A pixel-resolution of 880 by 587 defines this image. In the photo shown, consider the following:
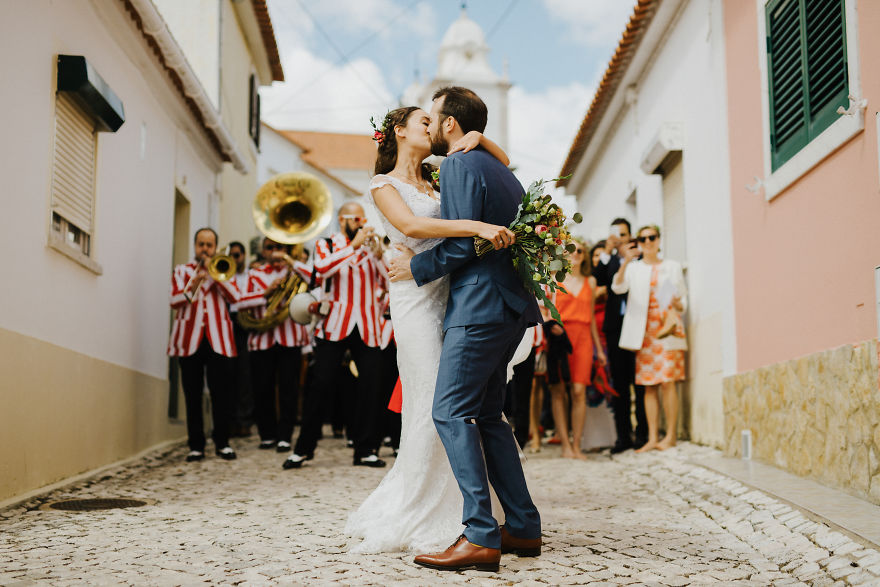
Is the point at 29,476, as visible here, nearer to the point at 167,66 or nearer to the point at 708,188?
the point at 167,66

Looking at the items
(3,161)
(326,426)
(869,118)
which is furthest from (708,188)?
(326,426)

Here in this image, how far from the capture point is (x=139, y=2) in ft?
27.1

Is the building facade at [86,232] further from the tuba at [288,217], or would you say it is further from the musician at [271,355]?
the tuba at [288,217]

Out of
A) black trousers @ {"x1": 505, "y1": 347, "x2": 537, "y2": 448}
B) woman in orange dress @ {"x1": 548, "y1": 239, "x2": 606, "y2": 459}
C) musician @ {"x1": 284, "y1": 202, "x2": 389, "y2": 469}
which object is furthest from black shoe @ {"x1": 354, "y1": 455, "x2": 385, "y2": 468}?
woman in orange dress @ {"x1": 548, "y1": 239, "x2": 606, "y2": 459}

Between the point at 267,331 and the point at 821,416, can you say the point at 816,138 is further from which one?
the point at 267,331

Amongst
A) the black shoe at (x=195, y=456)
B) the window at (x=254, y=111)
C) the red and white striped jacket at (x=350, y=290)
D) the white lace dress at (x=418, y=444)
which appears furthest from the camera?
the window at (x=254, y=111)

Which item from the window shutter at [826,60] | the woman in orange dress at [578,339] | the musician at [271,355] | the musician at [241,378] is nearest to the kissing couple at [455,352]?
the window shutter at [826,60]

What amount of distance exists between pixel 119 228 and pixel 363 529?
198 inches

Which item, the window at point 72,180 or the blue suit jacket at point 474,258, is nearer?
the blue suit jacket at point 474,258

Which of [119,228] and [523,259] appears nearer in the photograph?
[523,259]

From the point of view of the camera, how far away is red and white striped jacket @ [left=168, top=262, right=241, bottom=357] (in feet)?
27.8

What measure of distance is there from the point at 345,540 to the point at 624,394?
5076 millimetres

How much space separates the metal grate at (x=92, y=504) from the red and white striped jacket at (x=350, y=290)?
2.30 meters

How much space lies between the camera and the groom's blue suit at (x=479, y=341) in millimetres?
3912
